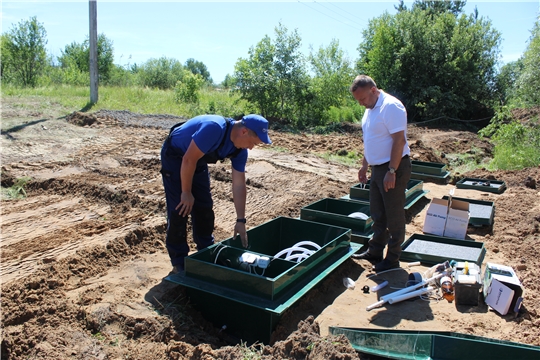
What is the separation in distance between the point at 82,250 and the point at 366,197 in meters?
4.39

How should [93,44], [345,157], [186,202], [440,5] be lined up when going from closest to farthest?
1. [186,202]
2. [345,157]
3. [93,44]
4. [440,5]

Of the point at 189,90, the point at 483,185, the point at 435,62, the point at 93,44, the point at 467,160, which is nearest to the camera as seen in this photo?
the point at 483,185

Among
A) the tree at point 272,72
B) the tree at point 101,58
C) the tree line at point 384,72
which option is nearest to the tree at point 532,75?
the tree line at point 384,72

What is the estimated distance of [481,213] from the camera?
6.91 metres

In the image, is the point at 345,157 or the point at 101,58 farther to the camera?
the point at 101,58

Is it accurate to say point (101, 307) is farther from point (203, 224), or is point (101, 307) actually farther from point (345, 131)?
point (345, 131)

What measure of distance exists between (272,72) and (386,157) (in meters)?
14.1

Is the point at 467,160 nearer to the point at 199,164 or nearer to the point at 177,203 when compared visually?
the point at 199,164

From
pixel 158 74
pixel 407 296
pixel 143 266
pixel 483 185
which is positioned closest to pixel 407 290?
pixel 407 296

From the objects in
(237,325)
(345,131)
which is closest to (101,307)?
(237,325)

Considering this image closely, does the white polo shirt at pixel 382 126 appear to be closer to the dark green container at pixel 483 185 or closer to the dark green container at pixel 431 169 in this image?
the dark green container at pixel 483 185

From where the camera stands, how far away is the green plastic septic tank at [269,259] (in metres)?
3.65

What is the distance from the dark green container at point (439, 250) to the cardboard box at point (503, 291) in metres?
0.96

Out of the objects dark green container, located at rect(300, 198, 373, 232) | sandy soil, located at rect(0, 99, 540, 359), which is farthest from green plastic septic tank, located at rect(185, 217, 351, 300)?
dark green container, located at rect(300, 198, 373, 232)
